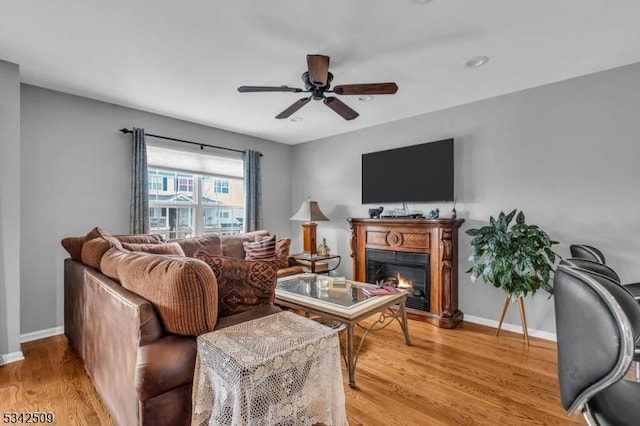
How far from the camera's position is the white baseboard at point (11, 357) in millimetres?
2542

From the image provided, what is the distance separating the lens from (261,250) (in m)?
4.02

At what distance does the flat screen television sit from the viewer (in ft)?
12.2

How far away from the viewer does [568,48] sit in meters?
2.40

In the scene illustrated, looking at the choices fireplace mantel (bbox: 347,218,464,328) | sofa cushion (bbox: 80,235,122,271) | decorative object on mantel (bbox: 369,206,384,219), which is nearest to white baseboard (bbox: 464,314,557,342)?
fireplace mantel (bbox: 347,218,464,328)

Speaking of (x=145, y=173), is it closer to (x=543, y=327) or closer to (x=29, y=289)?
(x=29, y=289)

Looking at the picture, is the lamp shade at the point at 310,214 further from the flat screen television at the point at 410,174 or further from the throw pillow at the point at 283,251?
the flat screen television at the point at 410,174

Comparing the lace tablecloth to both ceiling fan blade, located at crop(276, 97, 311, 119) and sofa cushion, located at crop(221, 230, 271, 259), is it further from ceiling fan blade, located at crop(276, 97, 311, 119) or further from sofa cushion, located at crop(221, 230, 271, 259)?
sofa cushion, located at crop(221, 230, 271, 259)

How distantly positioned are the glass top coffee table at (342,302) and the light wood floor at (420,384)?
211 millimetres

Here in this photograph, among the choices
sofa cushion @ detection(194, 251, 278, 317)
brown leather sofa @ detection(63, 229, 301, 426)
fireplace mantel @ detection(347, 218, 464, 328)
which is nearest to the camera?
brown leather sofa @ detection(63, 229, 301, 426)

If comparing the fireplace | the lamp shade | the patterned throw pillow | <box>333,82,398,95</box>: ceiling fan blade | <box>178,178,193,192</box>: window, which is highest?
<box>333,82,398,95</box>: ceiling fan blade

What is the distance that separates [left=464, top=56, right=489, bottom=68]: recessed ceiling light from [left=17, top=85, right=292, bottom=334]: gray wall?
3.70 metres

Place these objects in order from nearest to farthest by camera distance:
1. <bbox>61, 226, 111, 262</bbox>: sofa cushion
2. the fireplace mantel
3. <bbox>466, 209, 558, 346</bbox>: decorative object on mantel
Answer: <bbox>61, 226, 111, 262</bbox>: sofa cushion
<bbox>466, 209, 558, 346</bbox>: decorative object on mantel
the fireplace mantel

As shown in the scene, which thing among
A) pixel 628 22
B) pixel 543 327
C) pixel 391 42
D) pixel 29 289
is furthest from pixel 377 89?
pixel 29 289

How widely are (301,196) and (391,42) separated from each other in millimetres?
3515
